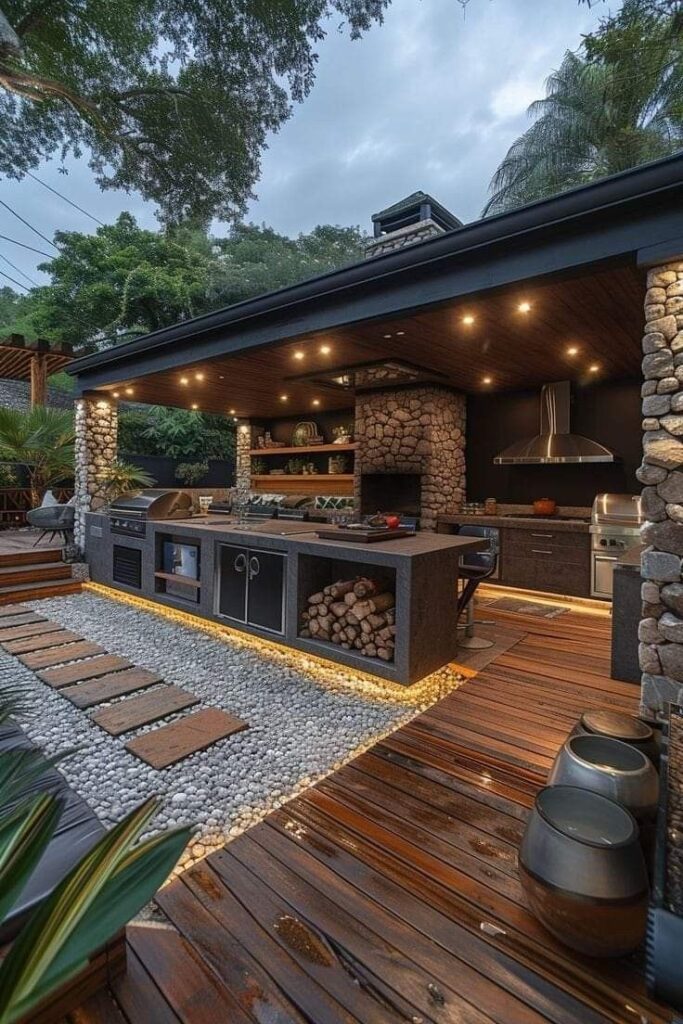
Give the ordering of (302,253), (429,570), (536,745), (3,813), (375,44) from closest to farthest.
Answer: (3,813) → (536,745) → (429,570) → (375,44) → (302,253)

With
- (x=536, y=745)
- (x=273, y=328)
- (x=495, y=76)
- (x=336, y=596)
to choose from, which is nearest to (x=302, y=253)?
(x=495, y=76)

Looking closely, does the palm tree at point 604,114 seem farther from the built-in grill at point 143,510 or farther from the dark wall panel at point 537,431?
the built-in grill at point 143,510

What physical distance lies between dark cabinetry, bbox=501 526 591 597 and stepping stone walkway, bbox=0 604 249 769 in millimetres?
4356

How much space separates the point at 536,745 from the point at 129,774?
2012 mm

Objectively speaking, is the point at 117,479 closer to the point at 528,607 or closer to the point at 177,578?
the point at 177,578

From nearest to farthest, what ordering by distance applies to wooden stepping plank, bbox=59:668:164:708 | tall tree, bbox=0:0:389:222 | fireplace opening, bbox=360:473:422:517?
wooden stepping plank, bbox=59:668:164:708 → tall tree, bbox=0:0:389:222 → fireplace opening, bbox=360:473:422:517

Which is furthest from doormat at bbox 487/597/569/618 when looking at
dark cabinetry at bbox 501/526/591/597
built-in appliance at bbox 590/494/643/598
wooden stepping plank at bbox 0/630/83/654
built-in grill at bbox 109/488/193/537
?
wooden stepping plank at bbox 0/630/83/654

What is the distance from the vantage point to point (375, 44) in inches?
346

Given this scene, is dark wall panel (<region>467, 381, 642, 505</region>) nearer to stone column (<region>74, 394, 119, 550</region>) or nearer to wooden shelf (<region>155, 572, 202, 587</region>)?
wooden shelf (<region>155, 572, 202, 587</region>)

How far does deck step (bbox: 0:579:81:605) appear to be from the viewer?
17.9 feet

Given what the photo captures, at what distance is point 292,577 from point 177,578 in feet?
5.67

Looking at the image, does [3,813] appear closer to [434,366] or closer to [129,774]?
[129,774]

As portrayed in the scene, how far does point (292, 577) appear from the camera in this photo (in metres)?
3.72

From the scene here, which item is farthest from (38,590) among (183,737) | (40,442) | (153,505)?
(183,737)
